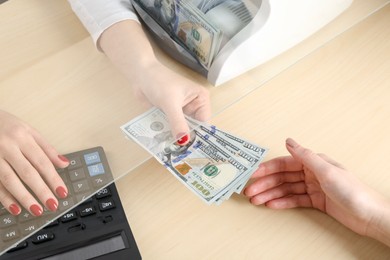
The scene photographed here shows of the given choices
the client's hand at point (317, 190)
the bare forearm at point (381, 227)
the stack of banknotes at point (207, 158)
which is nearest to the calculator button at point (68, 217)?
the stack of banknotes at point (207, 158)

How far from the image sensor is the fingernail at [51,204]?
33.7 inches

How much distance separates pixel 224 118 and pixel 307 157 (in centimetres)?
18

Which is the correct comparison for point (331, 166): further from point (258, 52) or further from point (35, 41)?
point (35, 41)

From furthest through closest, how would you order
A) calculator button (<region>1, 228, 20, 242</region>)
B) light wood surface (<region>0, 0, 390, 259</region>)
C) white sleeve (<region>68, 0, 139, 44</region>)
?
white sleeve (<region>68, 0, 139, 44</region>) → light wood surface (<region>0, 0, 390, 259</region>) → calculator button (<region>1, 228, 20, 242</region>)

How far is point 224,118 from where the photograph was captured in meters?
1.09

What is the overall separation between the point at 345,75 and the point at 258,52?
24 centimetres

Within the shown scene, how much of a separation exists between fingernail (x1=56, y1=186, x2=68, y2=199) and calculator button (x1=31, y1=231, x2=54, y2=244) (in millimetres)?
80

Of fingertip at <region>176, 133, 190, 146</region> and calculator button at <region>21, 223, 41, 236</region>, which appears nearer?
calculator button at <region>21, 223, 41, 236</region>

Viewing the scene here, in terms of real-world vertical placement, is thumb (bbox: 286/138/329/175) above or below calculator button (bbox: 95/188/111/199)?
above

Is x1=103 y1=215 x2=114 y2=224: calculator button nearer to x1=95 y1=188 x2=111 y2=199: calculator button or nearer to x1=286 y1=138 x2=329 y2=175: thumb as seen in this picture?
x1=95 y1=188 x2=111 y2=199: calculator button

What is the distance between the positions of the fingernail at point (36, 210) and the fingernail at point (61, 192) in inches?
1.4

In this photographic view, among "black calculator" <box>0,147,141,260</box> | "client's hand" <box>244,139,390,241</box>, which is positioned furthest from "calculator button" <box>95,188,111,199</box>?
"client's hand" <box>244,139,390,241</box>

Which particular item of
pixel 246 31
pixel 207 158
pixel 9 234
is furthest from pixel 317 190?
pixel 9 234

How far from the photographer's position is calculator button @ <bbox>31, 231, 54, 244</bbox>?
900 mm
